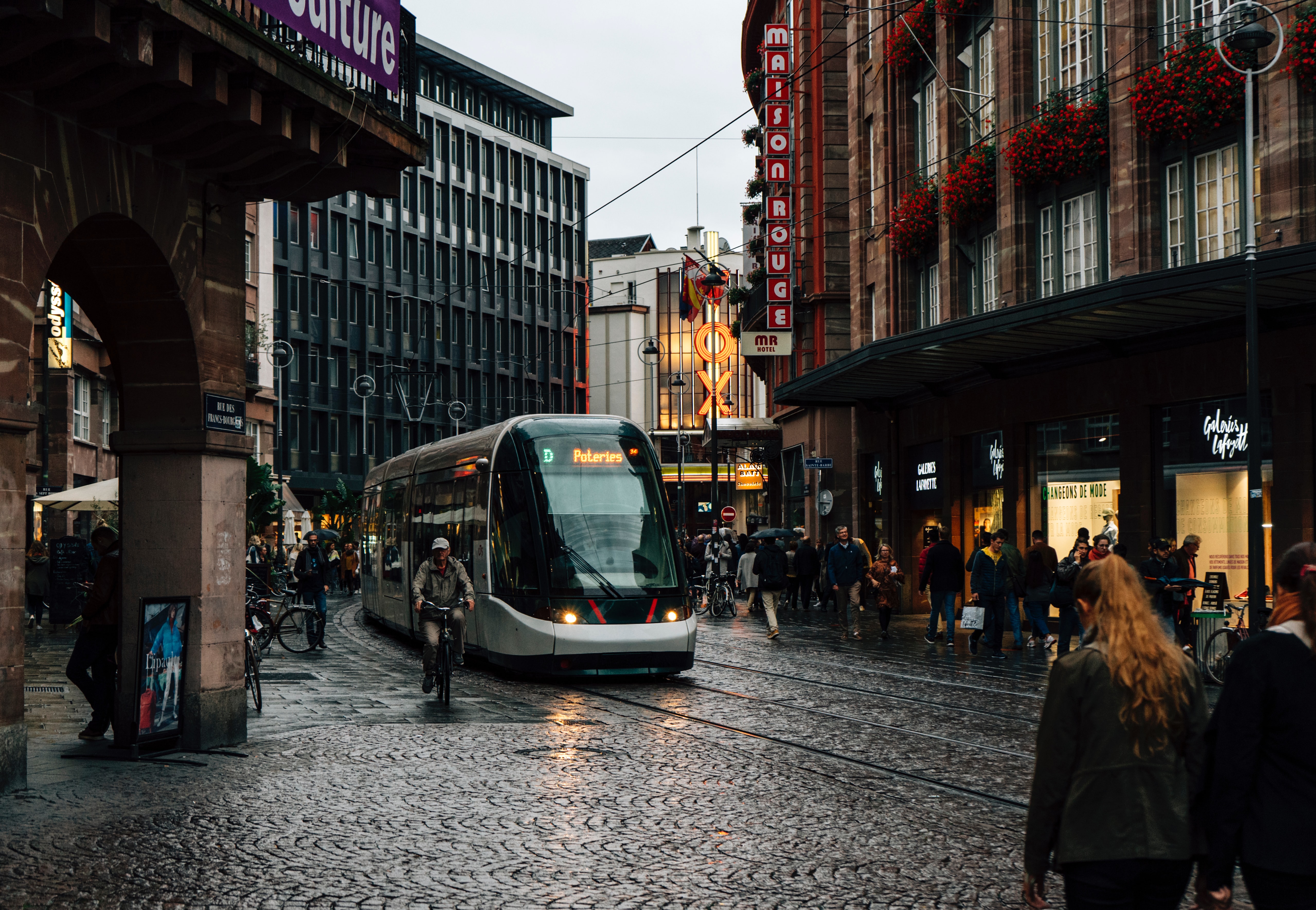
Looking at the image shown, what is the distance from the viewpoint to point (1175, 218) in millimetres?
21984

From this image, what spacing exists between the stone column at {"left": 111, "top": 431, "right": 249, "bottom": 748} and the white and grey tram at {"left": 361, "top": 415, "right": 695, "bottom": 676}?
5603 mm

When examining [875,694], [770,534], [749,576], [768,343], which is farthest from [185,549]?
[768,343]

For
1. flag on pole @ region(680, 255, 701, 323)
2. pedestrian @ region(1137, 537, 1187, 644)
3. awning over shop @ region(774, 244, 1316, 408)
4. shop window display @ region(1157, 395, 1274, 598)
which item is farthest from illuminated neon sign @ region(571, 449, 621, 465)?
flag on pole @ region(680, 255, 701, 323)

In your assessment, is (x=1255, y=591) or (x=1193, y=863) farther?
(x=1255, y=591)

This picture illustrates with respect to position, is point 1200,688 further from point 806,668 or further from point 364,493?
point 364,493

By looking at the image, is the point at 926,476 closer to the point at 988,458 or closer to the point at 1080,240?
the point at 988,458

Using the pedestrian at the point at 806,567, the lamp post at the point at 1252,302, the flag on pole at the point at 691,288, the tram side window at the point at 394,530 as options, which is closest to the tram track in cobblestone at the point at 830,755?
the lamp post at the point at 1252,302

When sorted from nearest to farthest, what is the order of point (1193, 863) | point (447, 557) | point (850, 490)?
point (1193, 863)
point (447, 557)
point (850, 490)

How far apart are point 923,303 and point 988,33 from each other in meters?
5.93

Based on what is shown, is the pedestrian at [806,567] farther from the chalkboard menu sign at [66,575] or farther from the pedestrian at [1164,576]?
the pedestrian at [1164,576]

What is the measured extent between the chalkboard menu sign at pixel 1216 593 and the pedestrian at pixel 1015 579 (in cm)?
348

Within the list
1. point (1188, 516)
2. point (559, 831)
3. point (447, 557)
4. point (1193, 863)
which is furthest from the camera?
point (1188, 516)

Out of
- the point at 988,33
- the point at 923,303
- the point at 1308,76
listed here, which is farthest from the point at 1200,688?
the point at 923,303

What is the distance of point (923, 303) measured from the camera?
31766 millimetres
